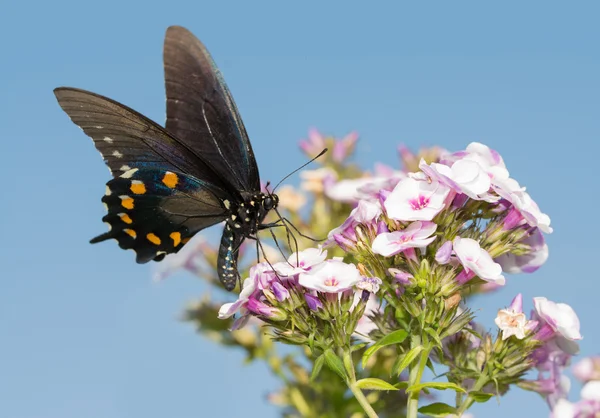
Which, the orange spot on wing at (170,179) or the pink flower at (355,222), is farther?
the orange spot on wing at (170,179)

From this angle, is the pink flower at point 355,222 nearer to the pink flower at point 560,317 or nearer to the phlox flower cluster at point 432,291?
the phlox flower cluster at point 432,291

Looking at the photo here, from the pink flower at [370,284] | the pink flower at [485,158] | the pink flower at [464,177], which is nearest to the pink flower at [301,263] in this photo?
the pink flower at [370,284]

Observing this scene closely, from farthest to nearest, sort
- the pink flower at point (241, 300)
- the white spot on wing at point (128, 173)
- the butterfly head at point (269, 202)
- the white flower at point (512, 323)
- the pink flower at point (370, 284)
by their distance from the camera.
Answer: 1. the butterfly head at point (269, 202)
2. the white spot on wing at point (128, 173)
3. the white flower at point (512, 323)
4. the pink flower at point (241, 300)
5. the pink flower at point (370, 284)

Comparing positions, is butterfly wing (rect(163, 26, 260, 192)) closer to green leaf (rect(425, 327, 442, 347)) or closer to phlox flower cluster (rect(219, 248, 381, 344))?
phlox flower cluster (rect(219, 248, 381, 344))

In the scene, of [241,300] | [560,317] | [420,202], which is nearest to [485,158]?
[420,202]

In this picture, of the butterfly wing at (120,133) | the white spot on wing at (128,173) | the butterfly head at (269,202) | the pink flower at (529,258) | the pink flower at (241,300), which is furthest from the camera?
the butterfly head at (269,202)

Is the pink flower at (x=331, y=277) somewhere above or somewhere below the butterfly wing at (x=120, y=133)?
below

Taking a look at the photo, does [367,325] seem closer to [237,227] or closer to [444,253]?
[444,253]
